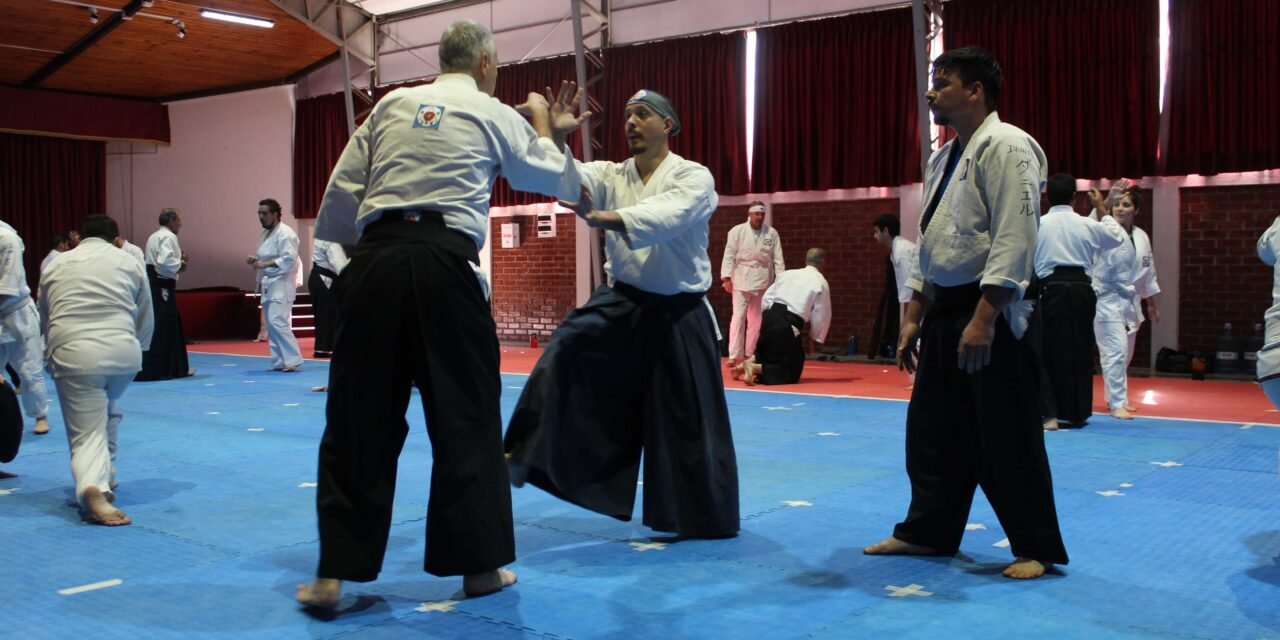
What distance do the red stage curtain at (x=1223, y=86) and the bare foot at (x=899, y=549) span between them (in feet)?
27.0

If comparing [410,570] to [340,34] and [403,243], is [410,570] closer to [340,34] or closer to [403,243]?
[403,243]

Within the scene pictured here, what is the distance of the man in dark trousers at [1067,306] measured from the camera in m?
6.84

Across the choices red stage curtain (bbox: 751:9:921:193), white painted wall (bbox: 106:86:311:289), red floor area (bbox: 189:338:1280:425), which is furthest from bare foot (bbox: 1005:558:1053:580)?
white painted wall (bbox: 106:86:311:289)

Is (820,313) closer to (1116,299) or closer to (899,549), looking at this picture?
(1116,299)

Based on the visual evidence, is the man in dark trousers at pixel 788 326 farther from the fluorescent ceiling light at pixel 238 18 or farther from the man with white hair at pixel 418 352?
the fluorescent ceiling light at pixel 238 18

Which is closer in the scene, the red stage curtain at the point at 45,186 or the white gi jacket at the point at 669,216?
the white gi jacket at the point at 669,216

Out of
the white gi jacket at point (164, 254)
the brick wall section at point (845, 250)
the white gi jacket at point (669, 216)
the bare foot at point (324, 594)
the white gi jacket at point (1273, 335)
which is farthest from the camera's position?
the brick wall section at point (845, 250)

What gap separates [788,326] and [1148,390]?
10.2 ft

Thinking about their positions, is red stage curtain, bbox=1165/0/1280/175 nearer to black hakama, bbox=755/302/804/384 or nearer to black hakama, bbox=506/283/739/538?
black hakama, bbox=755/302/804/384

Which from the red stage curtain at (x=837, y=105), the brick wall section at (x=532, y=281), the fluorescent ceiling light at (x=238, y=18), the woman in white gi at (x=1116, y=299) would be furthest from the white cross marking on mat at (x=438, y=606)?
the fluorescent ceiling light at (x=238, y=18)

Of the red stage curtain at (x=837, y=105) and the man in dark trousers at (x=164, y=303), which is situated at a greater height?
the red stage curtain at (x=837, y=105)

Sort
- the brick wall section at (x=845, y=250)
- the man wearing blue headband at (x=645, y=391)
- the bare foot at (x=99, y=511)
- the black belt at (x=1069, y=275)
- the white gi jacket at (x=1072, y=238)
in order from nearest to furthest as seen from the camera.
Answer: the man wearing blue headband at (x=645, y=391)
the bare foot at (x=99, y=511)
the white gi jacket at (x=1072, y=238)
the black belt at (x=1069, y=275)
the brick wall section at (x=845, y=250)

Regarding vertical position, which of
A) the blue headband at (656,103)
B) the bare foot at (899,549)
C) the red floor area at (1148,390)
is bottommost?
the bare foot at (899,549)

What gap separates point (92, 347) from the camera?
4.36 metres
